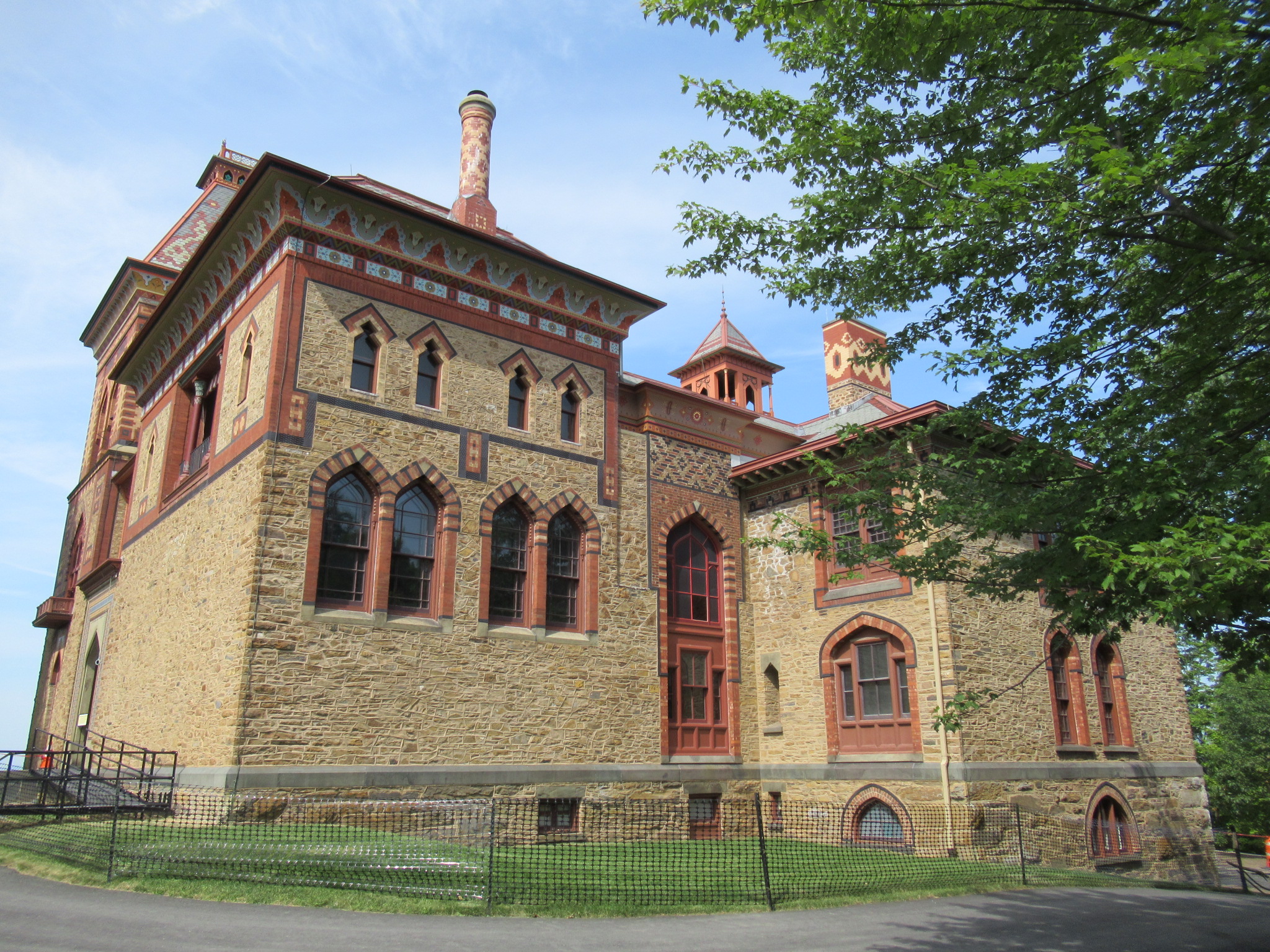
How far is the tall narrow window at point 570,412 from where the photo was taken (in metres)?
20.1

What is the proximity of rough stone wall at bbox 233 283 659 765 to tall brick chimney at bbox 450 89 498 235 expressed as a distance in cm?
408

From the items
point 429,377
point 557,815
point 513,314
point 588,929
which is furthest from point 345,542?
point 588,929

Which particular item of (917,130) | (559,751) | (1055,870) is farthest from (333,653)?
(1055,870)

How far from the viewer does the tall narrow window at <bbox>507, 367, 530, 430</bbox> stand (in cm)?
1933

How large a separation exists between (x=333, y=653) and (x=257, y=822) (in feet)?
9.62

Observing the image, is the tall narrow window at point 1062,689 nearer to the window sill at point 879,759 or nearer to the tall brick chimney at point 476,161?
the window sill at point 879,759

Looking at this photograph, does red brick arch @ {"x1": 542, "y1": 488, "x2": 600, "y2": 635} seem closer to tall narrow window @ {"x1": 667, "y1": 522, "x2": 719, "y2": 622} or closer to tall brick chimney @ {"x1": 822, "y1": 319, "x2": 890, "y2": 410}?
tall narrow window @ {"x1": 667, "y1": 522, "x2": 719, "y2": 622}

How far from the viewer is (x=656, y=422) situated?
22.0 metres

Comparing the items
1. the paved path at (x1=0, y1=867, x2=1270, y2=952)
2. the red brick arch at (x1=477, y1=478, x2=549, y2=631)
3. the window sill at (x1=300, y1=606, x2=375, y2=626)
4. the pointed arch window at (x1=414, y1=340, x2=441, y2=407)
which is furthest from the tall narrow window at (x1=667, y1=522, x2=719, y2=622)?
the paved path at (x1=0, y1=867, x2=1270, y2=952)

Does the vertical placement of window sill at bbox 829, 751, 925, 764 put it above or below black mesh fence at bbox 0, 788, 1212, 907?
above

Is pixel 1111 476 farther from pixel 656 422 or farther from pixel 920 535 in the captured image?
pixel 656 422

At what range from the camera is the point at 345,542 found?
16.4m

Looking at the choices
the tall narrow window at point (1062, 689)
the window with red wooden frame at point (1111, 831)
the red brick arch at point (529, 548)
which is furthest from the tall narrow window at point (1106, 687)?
the red brick arch at point (529, 548)

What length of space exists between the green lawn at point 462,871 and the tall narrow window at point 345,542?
405 cm
